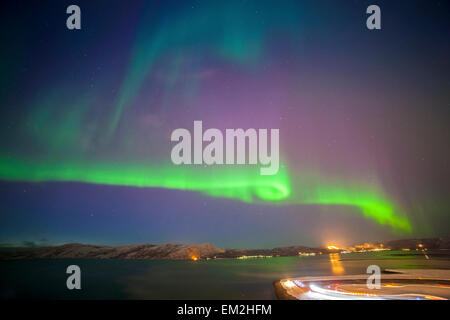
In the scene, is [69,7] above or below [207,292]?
above

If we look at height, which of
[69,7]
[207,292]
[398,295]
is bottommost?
[207,292]
